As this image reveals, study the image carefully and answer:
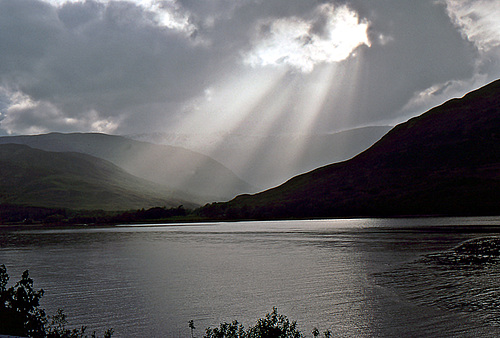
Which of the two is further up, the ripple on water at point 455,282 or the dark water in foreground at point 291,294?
the ripple on water at point 455,282

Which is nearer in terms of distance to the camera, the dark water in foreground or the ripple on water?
the dark water in foreground

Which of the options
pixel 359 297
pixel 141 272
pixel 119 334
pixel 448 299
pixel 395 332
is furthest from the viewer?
pixel 141 272

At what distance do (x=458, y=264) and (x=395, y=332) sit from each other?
26.7 metres

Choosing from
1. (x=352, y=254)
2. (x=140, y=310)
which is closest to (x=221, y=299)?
(x=140, y=310)

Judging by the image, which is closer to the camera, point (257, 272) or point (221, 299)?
point (221, 299)

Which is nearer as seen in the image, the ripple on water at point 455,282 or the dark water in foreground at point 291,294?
the dark water in foreground at point 291,294

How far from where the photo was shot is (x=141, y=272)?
50656mm

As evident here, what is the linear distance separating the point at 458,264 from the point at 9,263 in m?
64.2

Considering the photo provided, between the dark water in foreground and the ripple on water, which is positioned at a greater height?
the ripple on water

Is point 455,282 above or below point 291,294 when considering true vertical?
above

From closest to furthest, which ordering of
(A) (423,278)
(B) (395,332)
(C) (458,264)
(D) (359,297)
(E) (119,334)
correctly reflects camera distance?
(B) (395,332), (E) (119,334), (D) (359,297), (A) (423,278), (C) (458,264)

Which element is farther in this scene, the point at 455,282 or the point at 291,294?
the point at 455,282

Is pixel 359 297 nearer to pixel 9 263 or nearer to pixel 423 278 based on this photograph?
pixel 423 278

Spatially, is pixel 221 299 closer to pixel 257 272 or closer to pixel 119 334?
pixel 119 334
